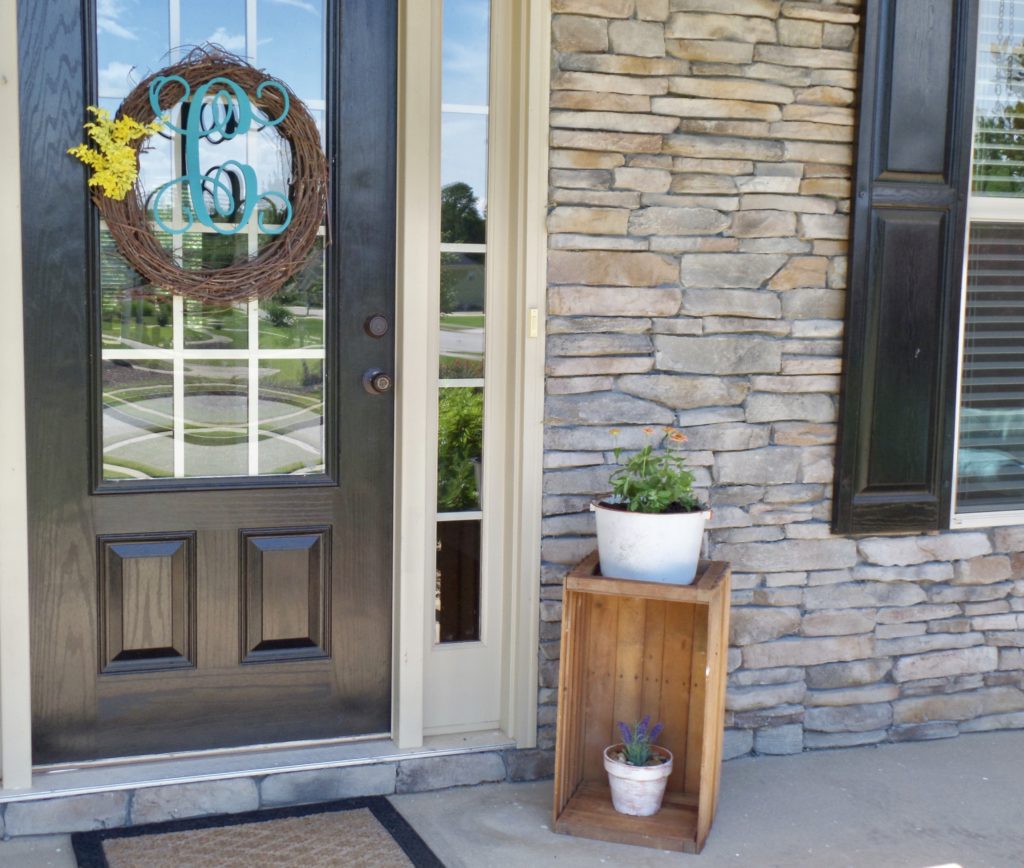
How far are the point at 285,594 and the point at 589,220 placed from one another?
4.01 feet

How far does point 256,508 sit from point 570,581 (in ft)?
2.66

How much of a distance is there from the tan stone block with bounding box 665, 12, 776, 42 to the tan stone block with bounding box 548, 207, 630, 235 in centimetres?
49

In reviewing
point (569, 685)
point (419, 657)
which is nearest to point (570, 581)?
point (569, 685)

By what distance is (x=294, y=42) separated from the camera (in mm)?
3043

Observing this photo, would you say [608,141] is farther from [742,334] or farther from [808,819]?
[808,819]

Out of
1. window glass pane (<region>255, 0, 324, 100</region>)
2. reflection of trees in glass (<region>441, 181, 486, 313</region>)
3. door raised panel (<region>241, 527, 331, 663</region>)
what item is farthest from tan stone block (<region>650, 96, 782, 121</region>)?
door raised panel (<region>241, 527, 331, 663</region>)

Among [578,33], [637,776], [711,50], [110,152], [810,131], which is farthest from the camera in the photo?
[810,131]

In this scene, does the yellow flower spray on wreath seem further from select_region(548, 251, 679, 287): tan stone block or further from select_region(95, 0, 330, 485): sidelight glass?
select_region(548, 251, 679, 287): tan stone block

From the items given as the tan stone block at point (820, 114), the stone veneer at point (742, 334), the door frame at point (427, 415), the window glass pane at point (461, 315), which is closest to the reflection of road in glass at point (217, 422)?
the door frame at point (427, 415)

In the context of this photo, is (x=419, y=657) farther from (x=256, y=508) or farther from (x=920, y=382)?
(x=920, y=382)

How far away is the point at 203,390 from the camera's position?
121 inches

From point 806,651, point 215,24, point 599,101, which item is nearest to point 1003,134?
point 599,101

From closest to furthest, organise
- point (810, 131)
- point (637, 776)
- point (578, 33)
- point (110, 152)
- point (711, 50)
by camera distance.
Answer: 1. point (110, 152)
2. point (637, 776)
3. point (578, 33)
4. point (711, 50)
5. point (810, 131)

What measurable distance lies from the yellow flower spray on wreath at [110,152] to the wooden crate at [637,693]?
139 cm
